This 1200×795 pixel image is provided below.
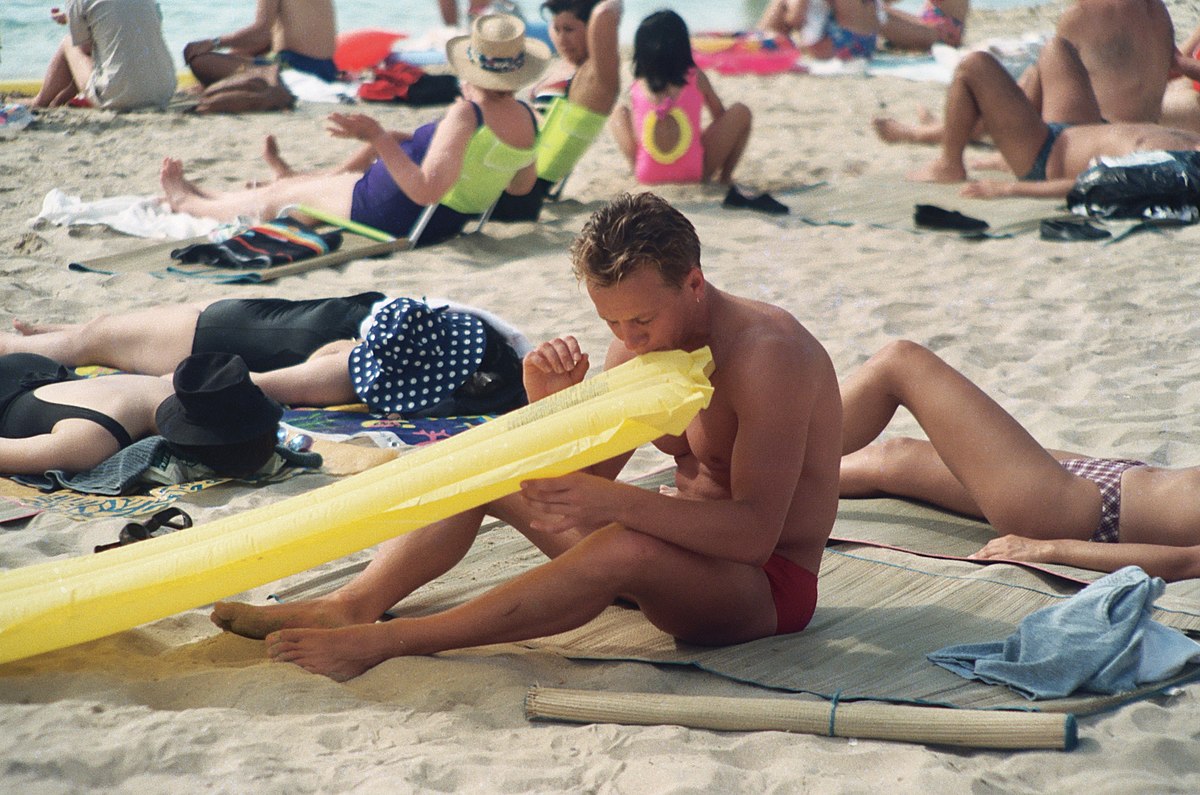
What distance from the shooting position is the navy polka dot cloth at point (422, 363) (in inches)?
179

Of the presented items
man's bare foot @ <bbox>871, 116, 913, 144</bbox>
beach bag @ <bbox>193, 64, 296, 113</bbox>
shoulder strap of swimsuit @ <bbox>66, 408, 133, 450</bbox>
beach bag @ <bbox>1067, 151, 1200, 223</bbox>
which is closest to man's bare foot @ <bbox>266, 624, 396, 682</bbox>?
shoulder strap of swimsuit @ <bbox>66, 408, 133, 450</bbox>

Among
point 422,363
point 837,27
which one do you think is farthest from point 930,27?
point 422,363

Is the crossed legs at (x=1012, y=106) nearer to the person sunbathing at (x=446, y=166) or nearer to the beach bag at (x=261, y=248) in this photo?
the person sunbathing at (x=446, y=166)

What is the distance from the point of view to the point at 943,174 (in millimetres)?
7992

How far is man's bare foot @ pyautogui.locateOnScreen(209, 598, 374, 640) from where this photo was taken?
289 cm

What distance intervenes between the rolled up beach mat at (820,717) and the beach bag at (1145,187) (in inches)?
201

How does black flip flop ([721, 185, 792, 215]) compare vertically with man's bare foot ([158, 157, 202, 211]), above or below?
below

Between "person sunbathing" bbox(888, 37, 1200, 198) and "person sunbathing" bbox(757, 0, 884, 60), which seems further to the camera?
"person sunbathing" bbox(757, 0, 884, 60)

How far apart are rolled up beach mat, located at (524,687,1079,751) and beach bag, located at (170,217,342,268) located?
428cm

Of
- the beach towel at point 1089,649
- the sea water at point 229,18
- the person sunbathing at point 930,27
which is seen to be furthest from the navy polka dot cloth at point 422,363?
the person sunbathing at point 930,27

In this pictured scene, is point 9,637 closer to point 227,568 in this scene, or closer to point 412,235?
point 227,568

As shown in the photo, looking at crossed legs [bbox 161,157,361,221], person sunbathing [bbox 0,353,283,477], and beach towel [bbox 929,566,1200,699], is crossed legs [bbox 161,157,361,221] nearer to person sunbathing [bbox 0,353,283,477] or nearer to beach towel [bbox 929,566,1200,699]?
person sunbathing [bbox 0,353,283,477]

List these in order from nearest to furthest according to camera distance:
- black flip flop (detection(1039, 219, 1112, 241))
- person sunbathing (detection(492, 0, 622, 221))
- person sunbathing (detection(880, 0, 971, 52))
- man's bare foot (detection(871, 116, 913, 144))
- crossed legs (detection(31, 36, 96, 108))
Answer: black flip flop (detection(1039, 219, 1112, 241)) < person sunbathing (detection(492, 0, 622, 221)) < man's bare foot (detection(871, 116, 913, 144)) < crossed legs (detection(31, 36, 96, 108)) < person sunbathing (detection(880, 0, 971, 52))

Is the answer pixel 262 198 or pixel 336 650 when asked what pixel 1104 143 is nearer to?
pixel 262 198
